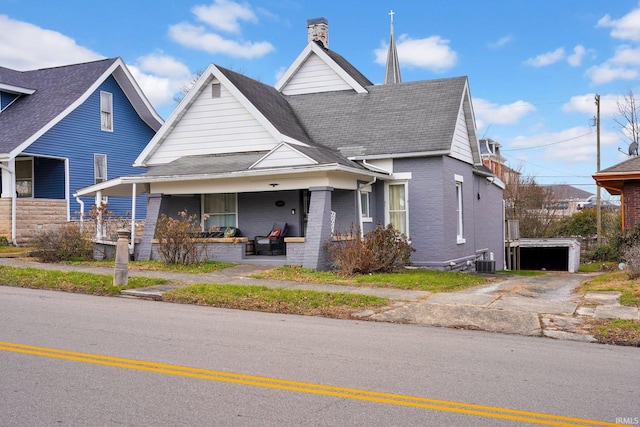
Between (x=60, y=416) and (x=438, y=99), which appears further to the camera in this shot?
(x=438, y=99)

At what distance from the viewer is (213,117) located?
20.4 metres

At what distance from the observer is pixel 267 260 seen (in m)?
17.9

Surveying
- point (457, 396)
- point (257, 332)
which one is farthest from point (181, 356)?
point (457, 396)

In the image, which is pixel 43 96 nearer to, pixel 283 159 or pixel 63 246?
pixel 63 246

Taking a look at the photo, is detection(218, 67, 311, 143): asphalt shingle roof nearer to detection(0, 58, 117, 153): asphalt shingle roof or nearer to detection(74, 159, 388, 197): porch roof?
detection(74, 159, 388, 197): porch roof

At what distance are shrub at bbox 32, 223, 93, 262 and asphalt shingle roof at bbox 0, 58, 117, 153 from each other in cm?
555

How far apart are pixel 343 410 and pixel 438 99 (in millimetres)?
16509

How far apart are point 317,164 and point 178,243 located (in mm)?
4394

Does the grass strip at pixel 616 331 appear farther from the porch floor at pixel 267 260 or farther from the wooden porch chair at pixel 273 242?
the wooden porch chair at pixel 273 242

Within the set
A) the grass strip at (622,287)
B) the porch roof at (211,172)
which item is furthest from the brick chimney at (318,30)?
the grass strip at (622,287)

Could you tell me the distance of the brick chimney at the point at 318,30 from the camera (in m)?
25.3

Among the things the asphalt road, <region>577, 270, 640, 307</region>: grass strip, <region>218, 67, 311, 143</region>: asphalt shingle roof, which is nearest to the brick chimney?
<region>218, 67, 311, 143</region>: asphalt shingle roof

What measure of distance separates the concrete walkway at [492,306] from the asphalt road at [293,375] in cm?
62

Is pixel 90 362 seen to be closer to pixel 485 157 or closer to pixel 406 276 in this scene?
pixel 406 276
